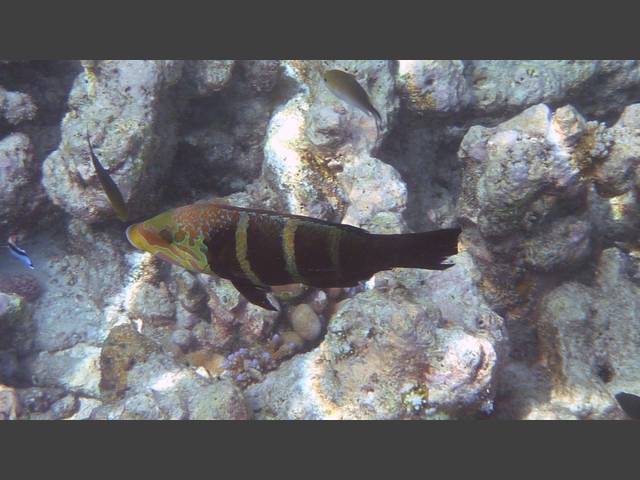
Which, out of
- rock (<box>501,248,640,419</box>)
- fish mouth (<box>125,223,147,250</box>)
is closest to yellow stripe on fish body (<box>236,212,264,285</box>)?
fish mouth (<box>125,223,147,250</box>)

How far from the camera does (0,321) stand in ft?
17.0

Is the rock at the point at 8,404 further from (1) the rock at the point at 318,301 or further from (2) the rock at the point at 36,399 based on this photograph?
(1) the rock at the point at 318,301

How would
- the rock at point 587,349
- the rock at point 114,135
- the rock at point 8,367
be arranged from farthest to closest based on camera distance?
the rock at point 8,367 < the rock at point 114,135 < the rock at point 587,349

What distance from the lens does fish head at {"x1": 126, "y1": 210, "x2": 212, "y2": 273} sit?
1.83 metres

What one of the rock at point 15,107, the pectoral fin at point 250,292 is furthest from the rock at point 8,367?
the pectoral fin at point 250,292

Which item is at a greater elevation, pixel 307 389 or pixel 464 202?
pixel 464 202

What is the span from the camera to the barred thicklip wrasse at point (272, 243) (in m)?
1.85

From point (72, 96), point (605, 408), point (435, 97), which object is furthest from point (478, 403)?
point (72, 96)

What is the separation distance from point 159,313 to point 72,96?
262 centimetres

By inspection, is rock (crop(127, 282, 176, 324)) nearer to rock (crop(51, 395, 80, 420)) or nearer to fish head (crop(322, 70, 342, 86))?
rock (crop(51, 395, 80, 420))

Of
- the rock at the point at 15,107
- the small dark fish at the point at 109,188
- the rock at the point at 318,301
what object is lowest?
the rock at the point at 318,301

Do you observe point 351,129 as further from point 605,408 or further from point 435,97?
point 605,408

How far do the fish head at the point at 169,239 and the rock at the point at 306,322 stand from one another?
2834 millimetres

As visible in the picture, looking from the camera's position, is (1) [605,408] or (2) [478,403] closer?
(2) [478,403]
